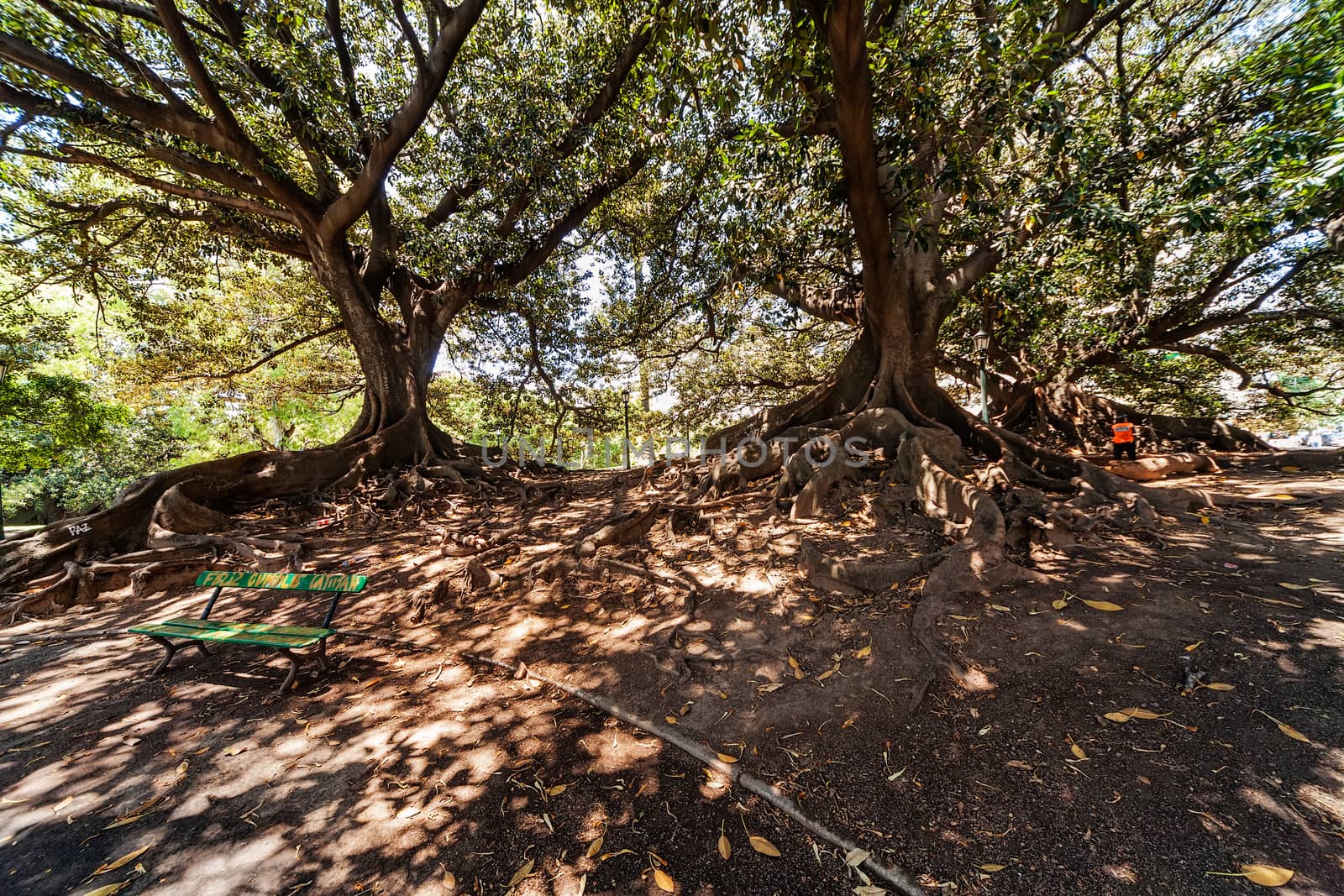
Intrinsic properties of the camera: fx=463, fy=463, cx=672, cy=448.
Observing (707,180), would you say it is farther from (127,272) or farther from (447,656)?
(127,272)

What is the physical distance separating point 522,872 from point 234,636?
9.97 ft

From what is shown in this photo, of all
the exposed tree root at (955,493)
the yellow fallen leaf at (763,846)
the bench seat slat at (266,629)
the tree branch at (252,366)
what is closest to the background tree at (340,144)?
the tree branch at (252,366)

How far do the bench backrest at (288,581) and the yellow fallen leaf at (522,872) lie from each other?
7.96ft

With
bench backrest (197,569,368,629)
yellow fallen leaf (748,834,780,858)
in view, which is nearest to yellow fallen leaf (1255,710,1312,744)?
yellow fallen leaf (748,834,780,858)

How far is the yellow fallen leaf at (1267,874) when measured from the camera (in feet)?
5.13

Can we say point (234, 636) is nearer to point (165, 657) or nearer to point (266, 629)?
point (266, 629)

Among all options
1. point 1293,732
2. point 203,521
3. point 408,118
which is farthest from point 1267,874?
point 203,521

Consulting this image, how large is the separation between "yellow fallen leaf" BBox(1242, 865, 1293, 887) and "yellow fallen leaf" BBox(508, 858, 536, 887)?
8.49 feet

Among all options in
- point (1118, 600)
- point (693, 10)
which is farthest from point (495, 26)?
point (1118, 600)

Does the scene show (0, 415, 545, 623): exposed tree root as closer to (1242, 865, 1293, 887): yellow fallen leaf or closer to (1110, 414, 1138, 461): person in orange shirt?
(1242, 865, 1293, 887): yellow fallen leaf

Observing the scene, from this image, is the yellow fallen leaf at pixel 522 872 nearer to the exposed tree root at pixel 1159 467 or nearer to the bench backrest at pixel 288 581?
the bench backrest at pixel 288 581

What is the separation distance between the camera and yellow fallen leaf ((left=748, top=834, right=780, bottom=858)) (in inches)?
75.4

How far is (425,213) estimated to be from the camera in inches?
381

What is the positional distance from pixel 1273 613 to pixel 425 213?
41.7 feet
